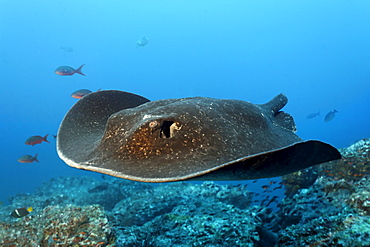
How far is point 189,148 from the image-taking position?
6.68ft

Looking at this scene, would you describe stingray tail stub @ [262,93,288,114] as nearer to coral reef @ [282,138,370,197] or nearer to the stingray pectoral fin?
coral reef @ [282,138,370,197]

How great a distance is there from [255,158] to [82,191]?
44.2 feet

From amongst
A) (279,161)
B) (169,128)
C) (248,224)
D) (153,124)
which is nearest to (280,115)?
(248,224)

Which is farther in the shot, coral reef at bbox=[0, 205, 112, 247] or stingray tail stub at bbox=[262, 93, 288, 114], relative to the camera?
stingray tail stub at bbox=[262, 93, 288, 114]

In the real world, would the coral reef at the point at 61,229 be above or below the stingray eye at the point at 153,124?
below

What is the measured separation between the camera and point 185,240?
13.0 ft

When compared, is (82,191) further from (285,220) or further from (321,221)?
(321,221)

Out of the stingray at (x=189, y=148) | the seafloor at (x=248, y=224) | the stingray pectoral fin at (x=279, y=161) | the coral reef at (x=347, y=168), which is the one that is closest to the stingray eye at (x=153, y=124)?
the stingray at (x=189, y=148)

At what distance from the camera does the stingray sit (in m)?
1.82

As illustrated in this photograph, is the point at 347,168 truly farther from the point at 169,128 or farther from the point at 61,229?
the point at 61,229

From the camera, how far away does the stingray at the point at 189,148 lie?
5.96 feet

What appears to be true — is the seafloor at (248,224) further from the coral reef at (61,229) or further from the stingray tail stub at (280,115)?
the stingray tail stub at (280,115)

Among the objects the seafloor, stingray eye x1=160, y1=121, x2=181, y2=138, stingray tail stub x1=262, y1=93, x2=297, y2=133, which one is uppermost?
stingray tail stub x1=262, y1=93, x2=297, y2=133

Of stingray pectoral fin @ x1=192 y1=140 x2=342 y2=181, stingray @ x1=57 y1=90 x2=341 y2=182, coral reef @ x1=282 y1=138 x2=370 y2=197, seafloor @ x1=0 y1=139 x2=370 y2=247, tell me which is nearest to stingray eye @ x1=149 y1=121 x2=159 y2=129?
stingray @ x1=57 y1=90 x2=341 y2=182
